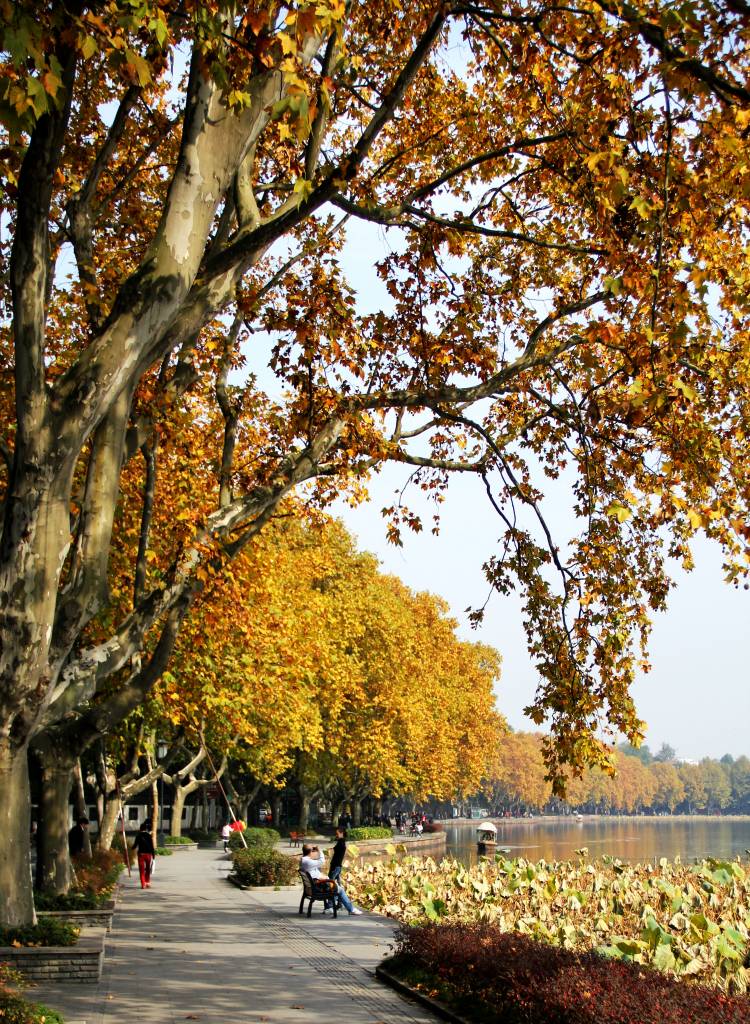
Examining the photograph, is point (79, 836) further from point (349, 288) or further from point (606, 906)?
point (349, 288)

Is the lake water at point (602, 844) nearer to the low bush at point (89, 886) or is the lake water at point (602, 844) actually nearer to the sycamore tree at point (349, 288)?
the low bush at point (89, 886)

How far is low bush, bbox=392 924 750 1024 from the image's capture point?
8031mm

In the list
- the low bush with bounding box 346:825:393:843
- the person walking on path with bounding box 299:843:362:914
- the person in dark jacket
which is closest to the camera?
the person walking on path with bounding box 299:843:362:914

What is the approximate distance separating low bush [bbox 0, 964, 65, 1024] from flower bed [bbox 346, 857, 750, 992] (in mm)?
5243

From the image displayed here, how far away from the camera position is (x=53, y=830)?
17.7 m

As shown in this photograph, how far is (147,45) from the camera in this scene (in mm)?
9992

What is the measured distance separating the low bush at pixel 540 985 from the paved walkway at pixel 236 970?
0.57 meters

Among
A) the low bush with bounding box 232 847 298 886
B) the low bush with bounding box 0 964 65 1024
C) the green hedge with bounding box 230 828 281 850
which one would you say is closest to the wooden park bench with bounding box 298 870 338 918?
the low bush with bounding box 232 847 298 886

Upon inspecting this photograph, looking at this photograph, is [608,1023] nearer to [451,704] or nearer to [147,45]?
[147,45]

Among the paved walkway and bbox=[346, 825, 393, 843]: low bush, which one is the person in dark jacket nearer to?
the paved walkway

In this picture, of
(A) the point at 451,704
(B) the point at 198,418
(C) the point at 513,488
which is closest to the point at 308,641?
(B) the point at 198,418

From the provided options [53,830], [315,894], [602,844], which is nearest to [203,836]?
[315,894]

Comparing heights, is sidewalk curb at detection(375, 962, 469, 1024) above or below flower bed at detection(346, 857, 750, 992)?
below

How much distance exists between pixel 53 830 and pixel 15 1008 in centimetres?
1030
